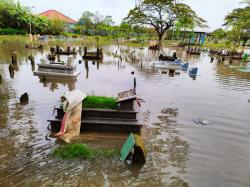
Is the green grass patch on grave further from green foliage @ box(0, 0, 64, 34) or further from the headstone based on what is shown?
green foliage @ box(0, 0, 64, 34)

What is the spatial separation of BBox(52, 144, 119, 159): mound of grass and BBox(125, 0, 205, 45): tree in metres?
52.5

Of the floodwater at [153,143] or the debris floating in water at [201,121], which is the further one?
the debris floating in water at [201,121]

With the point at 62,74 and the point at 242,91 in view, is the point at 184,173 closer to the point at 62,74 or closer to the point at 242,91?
the point at 242,91

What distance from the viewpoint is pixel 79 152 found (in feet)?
22.3

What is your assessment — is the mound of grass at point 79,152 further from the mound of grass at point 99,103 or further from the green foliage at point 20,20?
the green foliage at point 20,20

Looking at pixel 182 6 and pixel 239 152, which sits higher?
pixel 182 6

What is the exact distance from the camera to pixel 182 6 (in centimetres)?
5484

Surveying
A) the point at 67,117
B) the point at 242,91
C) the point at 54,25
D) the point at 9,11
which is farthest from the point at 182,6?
the point at 67,117

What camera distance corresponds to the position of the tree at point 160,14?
54.7m

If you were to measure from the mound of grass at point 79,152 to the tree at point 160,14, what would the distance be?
172 ft

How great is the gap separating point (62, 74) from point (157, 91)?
747cm

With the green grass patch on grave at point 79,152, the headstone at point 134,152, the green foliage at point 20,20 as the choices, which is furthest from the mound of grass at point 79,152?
the green foliage at point 20,20

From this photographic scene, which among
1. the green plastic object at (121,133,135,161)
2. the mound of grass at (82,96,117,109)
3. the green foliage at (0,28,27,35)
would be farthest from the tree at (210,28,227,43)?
the green plastic object at (121,133,135,161)

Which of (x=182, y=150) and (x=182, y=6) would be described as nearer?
(x=182, y=150)
